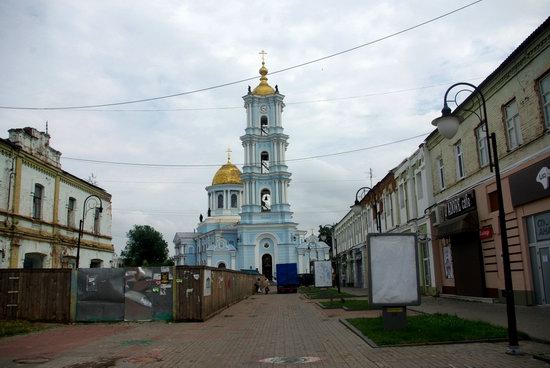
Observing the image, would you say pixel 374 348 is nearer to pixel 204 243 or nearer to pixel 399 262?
pixel 399 262

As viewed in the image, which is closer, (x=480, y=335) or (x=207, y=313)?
(x=480, y=335)

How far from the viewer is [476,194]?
21.4 metres

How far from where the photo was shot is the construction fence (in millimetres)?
18844

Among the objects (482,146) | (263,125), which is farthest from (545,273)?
(263,125)

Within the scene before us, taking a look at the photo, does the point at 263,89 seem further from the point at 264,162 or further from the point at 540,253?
the point at 540,253

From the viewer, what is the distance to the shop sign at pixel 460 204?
2166 centimetres

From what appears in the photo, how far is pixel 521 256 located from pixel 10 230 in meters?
20.0

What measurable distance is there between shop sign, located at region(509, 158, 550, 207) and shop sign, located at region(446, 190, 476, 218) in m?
3.73

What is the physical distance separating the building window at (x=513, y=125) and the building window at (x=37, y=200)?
20.7m

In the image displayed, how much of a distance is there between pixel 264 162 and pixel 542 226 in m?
56.8

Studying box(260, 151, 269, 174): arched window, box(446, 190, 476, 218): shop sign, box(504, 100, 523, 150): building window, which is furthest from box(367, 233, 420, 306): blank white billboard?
box(260, 151, 269, 174): arched window

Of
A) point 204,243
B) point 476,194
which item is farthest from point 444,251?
point 204,243

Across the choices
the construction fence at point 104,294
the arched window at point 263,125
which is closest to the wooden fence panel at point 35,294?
the construction fence at point 104,294

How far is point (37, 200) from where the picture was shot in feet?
80.8
